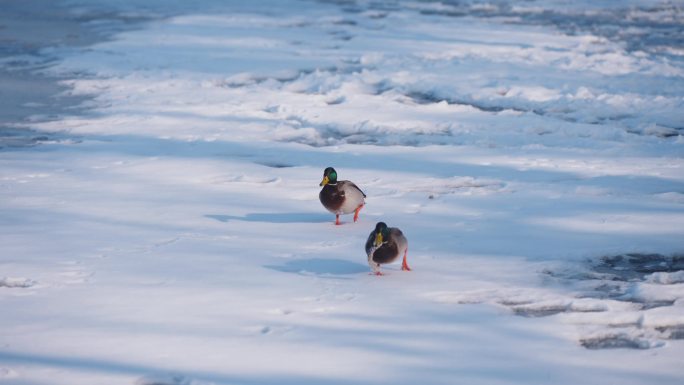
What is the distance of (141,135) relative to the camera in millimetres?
9453

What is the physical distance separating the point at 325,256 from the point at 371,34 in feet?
36.6

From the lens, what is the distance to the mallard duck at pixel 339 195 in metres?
6.23

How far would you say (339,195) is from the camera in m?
6.22

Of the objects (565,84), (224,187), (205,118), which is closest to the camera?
(224,187)

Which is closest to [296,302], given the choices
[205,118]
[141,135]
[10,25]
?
[141,135]

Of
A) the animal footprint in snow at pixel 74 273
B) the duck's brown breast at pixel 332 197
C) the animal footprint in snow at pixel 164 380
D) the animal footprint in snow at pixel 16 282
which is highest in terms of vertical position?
the duck's brown breast at pixel 332 197

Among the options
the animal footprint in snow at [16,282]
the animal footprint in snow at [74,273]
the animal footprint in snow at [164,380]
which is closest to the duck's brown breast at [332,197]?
the animal footprint in snow at [74,273]

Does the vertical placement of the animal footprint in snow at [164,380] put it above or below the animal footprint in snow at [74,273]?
below

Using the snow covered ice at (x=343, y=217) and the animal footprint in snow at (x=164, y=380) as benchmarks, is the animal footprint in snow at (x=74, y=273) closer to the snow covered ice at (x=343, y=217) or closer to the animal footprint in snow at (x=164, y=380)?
the snow covered ice at (x=343, y=217)

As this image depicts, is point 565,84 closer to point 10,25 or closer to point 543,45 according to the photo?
point 543,45

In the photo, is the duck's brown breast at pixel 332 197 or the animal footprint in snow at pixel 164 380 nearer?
the animal footprint in snow at pixel 164 380

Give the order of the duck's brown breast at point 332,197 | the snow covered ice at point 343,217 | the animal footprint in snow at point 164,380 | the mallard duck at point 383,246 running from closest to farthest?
the animal footprint in snow at point 164,380
the snow covered ice at point 343,217
the mallard duck at point 383,246
the duck's brown breast at point 332,197

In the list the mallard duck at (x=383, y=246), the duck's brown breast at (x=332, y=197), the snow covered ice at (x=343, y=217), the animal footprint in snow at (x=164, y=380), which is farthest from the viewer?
the duck's brown breast at (x=332, y=197)

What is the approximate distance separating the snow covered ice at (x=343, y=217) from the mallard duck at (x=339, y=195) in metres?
0.18
